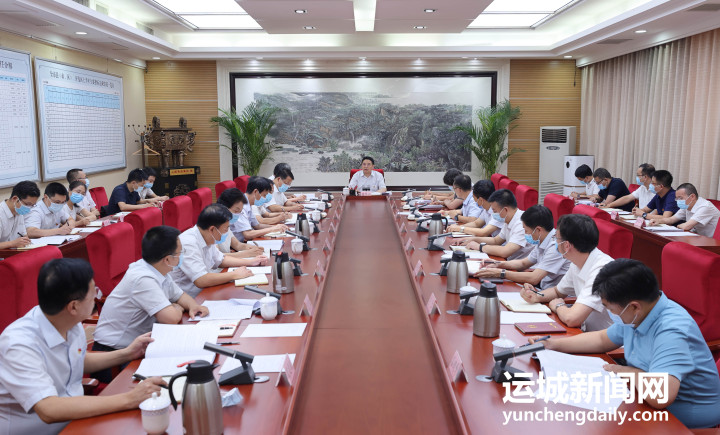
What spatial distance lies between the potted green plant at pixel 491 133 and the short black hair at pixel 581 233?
6393mm

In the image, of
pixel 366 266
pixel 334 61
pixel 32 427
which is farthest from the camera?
pixel 334 61

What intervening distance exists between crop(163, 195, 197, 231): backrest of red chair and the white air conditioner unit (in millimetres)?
6054

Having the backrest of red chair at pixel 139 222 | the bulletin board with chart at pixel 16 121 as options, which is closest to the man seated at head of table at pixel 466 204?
the backrest of red chair at pixel 139 222

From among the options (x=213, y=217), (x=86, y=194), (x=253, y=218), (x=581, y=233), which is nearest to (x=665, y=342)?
(x=581, y=233)

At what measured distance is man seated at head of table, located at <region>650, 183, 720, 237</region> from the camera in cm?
491

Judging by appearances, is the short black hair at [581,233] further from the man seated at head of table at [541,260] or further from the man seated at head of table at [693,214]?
the man seated at head of table at [693,214]

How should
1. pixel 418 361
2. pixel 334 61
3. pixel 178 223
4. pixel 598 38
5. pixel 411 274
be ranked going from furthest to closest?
pixel 334 61
pixel 598 38
pixel 178 223
pixel 411 274
pixel 418 361

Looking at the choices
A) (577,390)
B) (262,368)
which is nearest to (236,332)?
(262,368)

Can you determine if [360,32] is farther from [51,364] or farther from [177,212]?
[51,364]

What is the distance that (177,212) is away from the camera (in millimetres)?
5086

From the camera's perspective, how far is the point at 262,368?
2.04 metres

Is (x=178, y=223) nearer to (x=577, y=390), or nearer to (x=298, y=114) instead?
(x=577, y=390)

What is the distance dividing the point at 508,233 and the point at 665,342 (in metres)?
2.39

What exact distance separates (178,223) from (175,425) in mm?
3631
